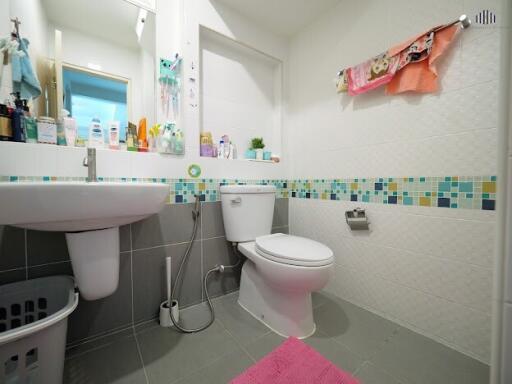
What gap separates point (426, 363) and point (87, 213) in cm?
143

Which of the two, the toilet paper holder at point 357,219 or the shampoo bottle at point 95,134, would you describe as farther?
the toilet paper holder at point 357,219

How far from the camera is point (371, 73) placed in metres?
1.22

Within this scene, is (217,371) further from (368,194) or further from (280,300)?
(368,194)

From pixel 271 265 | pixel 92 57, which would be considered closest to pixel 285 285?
pixel 271 265

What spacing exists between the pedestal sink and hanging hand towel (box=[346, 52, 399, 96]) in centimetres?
119

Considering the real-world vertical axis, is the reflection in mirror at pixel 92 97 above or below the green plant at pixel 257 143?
above

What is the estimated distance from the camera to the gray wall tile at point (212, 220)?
141 centimetres

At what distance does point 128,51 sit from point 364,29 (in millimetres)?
1399

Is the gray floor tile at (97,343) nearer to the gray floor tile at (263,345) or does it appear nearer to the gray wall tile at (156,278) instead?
the gray wall tile at (156,278)

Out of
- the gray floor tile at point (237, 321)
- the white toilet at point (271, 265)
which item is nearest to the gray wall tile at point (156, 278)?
the gray floor tile at point (237, 321)

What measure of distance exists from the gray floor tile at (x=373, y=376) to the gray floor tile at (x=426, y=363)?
0.08 feet

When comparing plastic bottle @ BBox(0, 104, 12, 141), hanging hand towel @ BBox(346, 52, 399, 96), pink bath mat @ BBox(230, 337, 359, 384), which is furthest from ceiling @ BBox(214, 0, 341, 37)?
pink bath mat @ BBox(230, 337, 359, 384)

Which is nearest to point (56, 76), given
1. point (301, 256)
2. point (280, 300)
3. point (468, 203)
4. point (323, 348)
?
point (301, 256)

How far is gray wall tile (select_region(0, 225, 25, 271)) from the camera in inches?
35.2
